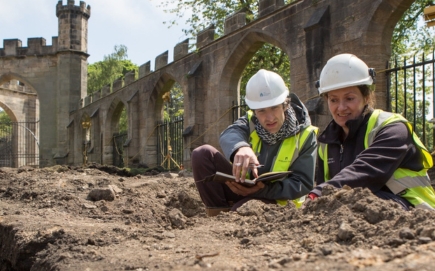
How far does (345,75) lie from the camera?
363 centimetres

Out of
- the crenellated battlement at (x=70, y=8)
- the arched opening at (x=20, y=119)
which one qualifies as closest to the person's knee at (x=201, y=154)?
the crenellated battlement at (x=70, y=8)

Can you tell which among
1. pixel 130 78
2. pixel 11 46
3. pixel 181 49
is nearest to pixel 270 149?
pixel 181 49

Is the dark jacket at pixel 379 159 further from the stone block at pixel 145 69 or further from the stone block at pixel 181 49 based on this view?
the stone block at pixel 145 69

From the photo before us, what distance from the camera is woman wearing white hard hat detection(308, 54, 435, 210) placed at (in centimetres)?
318

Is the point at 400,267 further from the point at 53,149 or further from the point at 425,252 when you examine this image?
the point at 53,149

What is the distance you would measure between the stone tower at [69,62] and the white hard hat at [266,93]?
90.0 ft

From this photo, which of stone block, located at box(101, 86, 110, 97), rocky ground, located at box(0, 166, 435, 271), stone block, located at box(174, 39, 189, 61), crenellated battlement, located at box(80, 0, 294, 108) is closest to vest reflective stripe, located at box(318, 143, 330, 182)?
rocky ground, located at box(0, 166, 435, 271)

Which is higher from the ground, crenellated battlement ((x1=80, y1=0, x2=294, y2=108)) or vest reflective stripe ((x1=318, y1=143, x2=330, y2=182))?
crenellated battlement ((x1=80, y1=0, x2=294, y2=108))

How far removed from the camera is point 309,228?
2795 mm

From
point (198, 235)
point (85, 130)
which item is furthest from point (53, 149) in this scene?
point (198, 235)

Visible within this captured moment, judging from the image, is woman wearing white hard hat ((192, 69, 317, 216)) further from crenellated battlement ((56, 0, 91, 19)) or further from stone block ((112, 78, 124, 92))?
crenellated battlement ((56, 0, 91, 19))

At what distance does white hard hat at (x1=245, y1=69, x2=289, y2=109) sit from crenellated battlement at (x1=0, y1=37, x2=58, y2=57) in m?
28.6

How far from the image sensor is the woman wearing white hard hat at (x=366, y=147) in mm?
3184

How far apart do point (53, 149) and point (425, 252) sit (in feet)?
101
